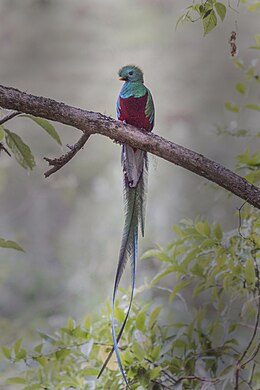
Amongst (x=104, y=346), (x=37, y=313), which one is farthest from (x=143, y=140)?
(x=37, y=313)

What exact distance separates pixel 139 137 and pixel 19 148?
0.30 metres

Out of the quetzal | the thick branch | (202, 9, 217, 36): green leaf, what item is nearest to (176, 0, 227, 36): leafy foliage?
(202, 9, 217, 36): green leaf

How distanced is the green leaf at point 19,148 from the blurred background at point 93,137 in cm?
111

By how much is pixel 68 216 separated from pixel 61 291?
0.31m

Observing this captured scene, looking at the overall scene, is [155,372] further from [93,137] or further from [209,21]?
[93,137]

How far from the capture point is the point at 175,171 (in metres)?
2.38

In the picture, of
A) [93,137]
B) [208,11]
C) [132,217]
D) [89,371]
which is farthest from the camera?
[93,137]

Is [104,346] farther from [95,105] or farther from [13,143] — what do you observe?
[95,105]

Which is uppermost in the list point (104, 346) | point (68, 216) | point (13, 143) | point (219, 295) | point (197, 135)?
point (197, 135)

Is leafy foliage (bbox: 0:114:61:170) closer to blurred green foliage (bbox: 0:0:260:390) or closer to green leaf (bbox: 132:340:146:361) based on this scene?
blurred green foliage (bbox: 0:0:260:390)

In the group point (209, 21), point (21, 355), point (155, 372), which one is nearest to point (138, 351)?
point (155, 372)

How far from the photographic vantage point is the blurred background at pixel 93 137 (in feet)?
7.65

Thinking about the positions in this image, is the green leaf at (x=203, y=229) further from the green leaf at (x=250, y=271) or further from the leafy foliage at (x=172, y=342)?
the green leaf at (x=250, y=271)

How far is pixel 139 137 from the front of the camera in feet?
3.25
